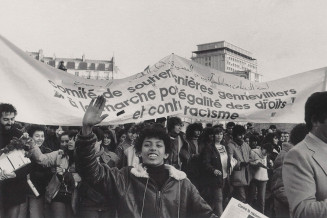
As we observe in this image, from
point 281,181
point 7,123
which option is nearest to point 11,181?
point 7,123

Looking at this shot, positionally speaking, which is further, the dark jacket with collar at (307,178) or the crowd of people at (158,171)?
the crowd of people at (158,171)

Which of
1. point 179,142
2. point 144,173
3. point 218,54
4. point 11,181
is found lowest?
point 11,181

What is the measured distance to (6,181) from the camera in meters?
4.37

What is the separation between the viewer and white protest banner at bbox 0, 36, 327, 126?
412cm

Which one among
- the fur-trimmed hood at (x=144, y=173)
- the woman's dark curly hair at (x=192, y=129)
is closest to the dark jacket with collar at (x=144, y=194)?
the fur-trimmed hood at (x=144, y=173)

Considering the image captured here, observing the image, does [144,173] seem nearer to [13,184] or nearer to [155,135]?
[155,135]

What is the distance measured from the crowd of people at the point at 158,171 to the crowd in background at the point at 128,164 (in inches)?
0.4

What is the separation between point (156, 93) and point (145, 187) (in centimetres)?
249

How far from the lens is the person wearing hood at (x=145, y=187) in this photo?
98.7 inches

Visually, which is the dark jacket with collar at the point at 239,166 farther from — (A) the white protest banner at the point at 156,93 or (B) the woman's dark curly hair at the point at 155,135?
(B) the woman's dark curly hair at the point at 155,135

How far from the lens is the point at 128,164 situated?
19.4 feet

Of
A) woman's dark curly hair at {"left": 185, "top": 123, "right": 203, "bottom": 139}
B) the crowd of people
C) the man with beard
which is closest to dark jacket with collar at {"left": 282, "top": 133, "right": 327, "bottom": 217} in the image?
the crowd of people

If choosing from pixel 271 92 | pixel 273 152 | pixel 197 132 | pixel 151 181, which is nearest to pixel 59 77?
pixel 151 181

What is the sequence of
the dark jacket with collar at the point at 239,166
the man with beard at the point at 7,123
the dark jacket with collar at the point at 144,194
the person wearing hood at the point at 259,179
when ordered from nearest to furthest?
the dark jacket with collar at the point at 144,194 → the man with beard at the point at 7,123 → the dark jacket with collar at the point at 239,166 → the person wearing hood at the point at 259,179
